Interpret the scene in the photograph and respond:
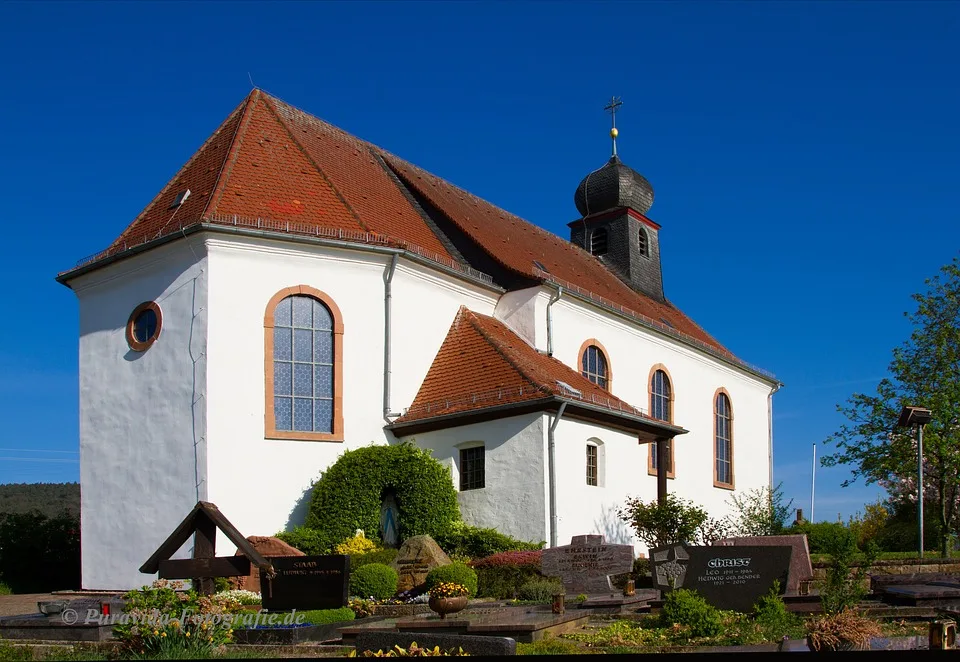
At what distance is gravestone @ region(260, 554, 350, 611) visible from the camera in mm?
13695

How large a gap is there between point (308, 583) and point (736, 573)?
17.7ft

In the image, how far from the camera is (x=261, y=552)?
61.8 feet

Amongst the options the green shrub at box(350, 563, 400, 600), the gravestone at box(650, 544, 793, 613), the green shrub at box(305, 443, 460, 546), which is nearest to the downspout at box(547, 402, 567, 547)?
the green shrub at box(305, 443, 460, 546)

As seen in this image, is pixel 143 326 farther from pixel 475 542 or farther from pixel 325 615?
pixel 325 615

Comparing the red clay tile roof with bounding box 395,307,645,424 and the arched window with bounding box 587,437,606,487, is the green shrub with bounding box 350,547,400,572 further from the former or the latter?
the arched window with bounding box 587,437,606,487

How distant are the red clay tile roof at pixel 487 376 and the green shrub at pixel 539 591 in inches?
185

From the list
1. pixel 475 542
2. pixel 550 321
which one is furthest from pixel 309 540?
pixel 550 321

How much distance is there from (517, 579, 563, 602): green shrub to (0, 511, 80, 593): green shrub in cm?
1152

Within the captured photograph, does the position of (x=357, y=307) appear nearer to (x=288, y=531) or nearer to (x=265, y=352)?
(x=265, y=352)

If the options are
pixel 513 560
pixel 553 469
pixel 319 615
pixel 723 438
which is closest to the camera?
pixel 319 615

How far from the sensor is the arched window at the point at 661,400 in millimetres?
29625

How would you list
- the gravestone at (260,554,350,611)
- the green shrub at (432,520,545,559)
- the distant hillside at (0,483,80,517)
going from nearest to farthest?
the gravestone at (260,554,350,611) → the green shrub at (432,520,545,559) → the distant hillside at (0,483,80,517)

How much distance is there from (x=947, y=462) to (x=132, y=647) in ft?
84.3

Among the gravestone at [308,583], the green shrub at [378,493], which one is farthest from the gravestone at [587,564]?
the gravestone at [308,583]
